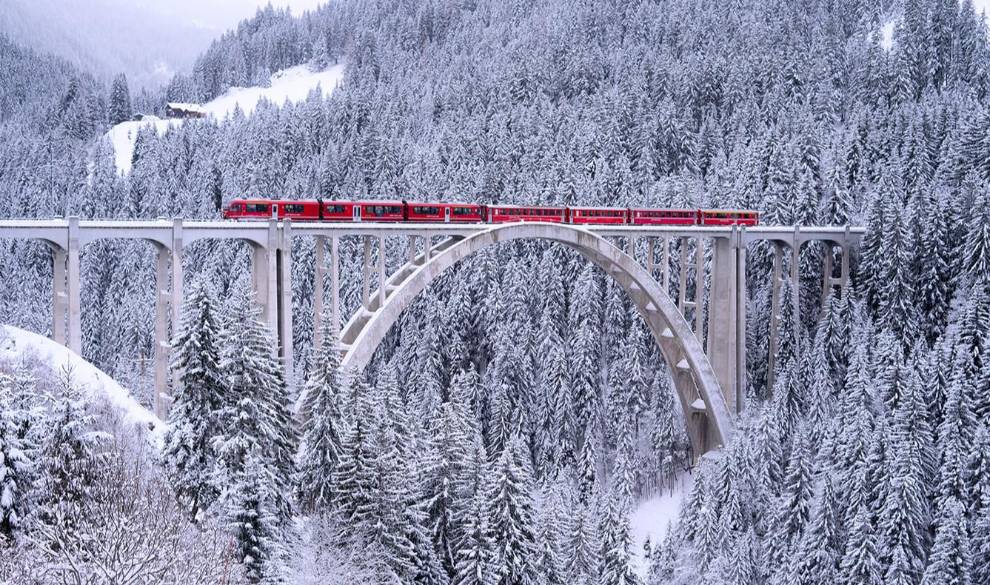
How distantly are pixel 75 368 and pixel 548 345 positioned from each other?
132 feet

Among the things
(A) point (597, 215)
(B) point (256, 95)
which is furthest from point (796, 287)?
(B) point (256, 95)

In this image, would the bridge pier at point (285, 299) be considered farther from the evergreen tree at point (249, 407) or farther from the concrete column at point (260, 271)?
the evergreen tree at point (249, 407)

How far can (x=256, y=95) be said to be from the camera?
161 meters

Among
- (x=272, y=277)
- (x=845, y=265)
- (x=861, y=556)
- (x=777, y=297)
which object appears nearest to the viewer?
(x=272, y=277)

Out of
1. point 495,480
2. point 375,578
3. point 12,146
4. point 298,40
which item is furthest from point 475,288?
point 298,40

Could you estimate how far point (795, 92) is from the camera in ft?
282

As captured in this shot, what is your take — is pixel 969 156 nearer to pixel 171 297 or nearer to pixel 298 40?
pixel 171 297

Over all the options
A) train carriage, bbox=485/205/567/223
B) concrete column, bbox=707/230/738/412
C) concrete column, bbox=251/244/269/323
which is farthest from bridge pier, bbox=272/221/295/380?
concrete column, bbox=707/230/738/412

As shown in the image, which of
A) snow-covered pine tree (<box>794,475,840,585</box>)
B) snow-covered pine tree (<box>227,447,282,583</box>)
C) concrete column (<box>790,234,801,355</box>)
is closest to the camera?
snow-covered pine tree (<box>227,447,282,583</box>)

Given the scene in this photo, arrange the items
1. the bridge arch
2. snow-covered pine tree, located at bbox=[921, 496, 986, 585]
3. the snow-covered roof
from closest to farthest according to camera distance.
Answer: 1. the bridge arch
2. snow-covered pine tree, located at bbox=[921, 496, 986, 585]
3. the snow-covered roof

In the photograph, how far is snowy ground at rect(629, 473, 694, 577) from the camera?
167 ft

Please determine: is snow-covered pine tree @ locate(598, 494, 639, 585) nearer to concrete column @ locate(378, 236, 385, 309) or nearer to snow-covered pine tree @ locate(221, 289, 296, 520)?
concrete column @ locate(378, 236, 385, 309)

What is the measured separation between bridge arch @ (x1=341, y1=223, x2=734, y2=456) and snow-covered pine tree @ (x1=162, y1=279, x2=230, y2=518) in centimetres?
766

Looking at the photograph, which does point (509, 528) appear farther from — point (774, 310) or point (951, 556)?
point (774, 310)
